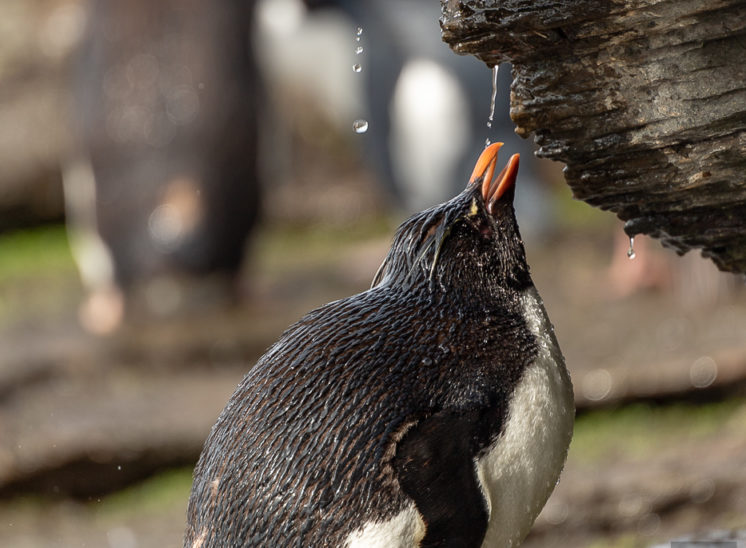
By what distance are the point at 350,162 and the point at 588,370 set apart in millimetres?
3978

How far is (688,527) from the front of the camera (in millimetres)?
2422

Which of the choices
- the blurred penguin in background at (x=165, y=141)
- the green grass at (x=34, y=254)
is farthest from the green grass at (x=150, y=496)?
the green grass at (x=34, y=254)

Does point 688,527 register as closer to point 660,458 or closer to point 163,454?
point 660,458

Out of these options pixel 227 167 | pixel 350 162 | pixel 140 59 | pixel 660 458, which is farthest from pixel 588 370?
pixel 350 162

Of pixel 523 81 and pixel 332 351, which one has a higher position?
pixel 523 81

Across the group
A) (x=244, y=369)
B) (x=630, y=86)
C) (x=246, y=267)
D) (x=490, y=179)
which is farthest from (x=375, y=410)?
(x=246, y=267)

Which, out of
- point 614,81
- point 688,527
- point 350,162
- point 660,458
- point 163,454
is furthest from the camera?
point 350,162

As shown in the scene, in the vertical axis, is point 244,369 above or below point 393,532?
below

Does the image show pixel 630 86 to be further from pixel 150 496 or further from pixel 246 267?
pixel 246 267

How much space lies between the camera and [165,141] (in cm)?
458

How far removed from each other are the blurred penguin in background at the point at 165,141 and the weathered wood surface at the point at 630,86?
3052mm

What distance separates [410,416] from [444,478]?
81mm

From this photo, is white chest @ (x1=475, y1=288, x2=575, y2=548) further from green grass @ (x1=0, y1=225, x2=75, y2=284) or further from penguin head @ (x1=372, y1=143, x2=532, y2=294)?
green grass @ (x1=0, y1=225, x2=75, y2=284)

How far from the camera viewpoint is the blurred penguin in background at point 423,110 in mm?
5418
